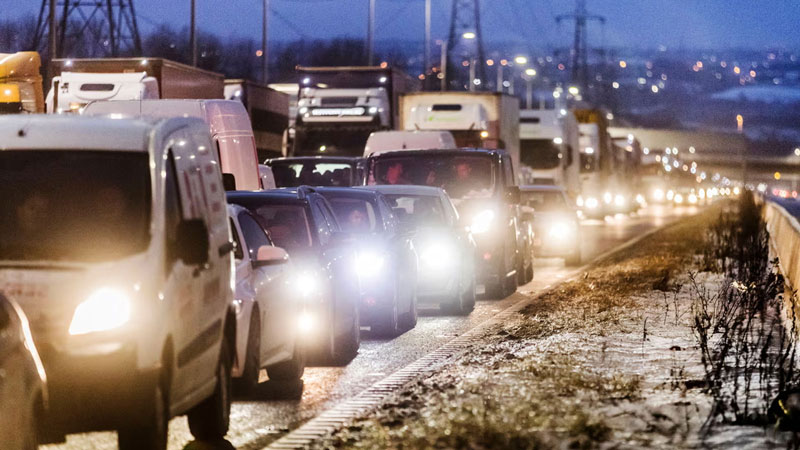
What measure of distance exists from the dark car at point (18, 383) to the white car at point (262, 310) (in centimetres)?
255

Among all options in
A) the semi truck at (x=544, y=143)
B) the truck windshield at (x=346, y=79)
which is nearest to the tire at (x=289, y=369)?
the truck windshield at (x=346, y=79)

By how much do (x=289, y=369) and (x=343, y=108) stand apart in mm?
26966

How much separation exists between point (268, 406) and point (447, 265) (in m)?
8.44

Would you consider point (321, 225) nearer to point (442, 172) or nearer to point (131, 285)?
point (131, 285)

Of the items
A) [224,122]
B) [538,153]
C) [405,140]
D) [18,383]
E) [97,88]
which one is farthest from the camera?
[538,153]

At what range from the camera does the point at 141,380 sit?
25.4 ft

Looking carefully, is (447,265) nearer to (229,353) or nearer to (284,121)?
(229,353)

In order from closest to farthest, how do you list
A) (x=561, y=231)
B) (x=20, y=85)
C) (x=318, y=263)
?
(x=318, y=263) → (x=20, y=85) → (x=561, y=231)

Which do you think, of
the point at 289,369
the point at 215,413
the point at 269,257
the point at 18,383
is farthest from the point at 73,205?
the point at 289,369

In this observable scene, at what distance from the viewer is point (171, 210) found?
8445 mm

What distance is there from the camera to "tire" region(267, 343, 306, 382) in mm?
12203

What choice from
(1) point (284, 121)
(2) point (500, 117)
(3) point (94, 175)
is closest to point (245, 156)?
(3) point (94, 175)

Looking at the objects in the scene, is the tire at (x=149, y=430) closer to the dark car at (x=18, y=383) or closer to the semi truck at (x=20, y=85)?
Result: the dark car at (x=18, y=383)

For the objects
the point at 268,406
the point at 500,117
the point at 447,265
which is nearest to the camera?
the point at 268,406
